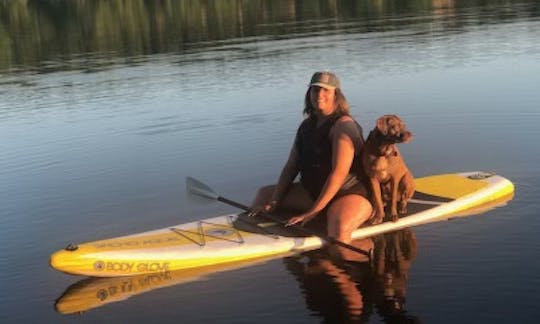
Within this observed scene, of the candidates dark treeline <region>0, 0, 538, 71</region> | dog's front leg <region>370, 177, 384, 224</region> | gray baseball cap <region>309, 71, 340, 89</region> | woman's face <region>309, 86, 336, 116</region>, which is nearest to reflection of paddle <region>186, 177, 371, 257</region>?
dog's front leg <region>370, 177, 384, 224</region>

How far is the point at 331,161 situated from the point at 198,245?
2.03 metres

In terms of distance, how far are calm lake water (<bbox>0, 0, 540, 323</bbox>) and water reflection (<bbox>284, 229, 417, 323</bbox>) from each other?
0.11 ft

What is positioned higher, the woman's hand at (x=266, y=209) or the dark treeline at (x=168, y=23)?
the dark treeline at (x=168, y=23)

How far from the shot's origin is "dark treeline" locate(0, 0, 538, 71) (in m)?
45.8

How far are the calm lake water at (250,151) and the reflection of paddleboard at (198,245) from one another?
20 centimetres

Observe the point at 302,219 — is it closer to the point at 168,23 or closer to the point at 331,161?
the point at 331,161

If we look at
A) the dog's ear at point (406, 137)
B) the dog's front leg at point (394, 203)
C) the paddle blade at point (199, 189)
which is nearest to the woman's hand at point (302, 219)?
the dog's front leg at point (394, 203)

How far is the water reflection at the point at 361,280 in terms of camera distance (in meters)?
7.64

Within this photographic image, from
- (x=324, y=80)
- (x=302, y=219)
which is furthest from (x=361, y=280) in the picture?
(x=324, y=80)

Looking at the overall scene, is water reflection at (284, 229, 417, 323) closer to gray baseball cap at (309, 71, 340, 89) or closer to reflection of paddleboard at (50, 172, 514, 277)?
reflection of paddleboard at (50, 172, 514, 277)

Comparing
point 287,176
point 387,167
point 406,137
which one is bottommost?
point 287,176

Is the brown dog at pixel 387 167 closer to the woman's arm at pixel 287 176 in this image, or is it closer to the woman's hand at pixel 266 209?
the woman's arm at pixel 287 176

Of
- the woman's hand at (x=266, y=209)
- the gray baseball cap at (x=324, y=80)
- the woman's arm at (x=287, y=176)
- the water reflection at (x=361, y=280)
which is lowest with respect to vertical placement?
the water reflection at (x=361, y=280)

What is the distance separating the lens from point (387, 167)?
886cm
